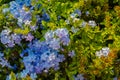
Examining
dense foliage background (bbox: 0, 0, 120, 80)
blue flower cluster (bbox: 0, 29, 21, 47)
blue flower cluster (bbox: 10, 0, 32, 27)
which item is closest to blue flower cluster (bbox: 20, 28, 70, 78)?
Result: dense foliage background (bbox: 0, 0, 120, 80)

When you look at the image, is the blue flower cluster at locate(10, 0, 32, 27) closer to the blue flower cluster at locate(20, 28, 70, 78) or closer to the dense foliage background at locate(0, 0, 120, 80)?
the dense foliage background at locate(0, 0, 120, 80)

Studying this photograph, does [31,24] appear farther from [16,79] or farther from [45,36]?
[16,79]

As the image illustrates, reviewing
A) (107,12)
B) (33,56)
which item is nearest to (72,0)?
(107,12)

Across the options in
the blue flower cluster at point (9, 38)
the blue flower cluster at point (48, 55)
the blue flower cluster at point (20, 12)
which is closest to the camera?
the blue flower cluster at point (48, 55)

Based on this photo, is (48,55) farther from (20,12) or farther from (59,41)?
(20,12)

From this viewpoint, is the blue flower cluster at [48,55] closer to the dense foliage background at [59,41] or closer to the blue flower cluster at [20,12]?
the dense foliage background at [59,41]

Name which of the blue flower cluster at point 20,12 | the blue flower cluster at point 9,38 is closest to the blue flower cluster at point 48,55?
the blue flower cluster at point 9,38

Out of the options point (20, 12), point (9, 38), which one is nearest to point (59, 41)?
point (9, 38)
